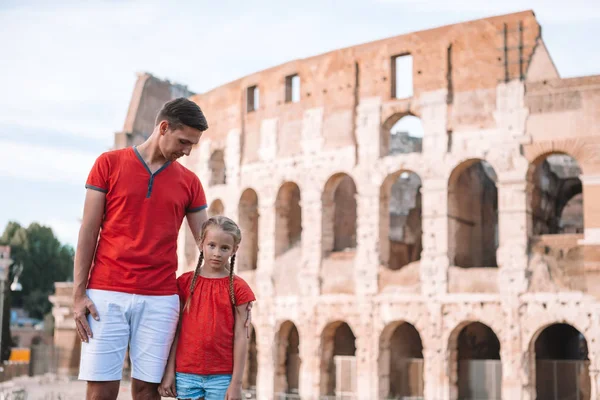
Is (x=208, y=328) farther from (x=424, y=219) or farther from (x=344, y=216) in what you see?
(x=344, y=216)

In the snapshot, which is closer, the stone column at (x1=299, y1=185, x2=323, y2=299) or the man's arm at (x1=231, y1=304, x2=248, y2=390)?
the man's arm at (x1=231, y1=304, x2=248, y2=390)

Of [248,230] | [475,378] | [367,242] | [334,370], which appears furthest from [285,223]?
[475,378]

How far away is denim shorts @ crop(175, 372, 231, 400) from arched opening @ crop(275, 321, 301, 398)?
60.5ft

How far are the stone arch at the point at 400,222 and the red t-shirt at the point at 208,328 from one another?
16708 mm

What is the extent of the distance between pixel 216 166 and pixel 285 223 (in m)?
4.20

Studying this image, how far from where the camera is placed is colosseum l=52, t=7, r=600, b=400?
717 inches

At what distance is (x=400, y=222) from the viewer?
89.8ft

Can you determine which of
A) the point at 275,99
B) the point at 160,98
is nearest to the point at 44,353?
the point at 160,98

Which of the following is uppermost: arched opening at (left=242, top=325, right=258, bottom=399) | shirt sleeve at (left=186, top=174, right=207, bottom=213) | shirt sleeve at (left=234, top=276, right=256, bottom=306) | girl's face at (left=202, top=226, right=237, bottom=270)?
shirt sleeve at (left=186, top=174, right=207, bottom=213)

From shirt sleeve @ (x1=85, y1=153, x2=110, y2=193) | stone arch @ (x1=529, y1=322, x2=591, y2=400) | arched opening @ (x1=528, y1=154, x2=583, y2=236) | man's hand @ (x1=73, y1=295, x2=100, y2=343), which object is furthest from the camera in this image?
arched opening @ (x1=528, y1=154, x2=583, y2=236)

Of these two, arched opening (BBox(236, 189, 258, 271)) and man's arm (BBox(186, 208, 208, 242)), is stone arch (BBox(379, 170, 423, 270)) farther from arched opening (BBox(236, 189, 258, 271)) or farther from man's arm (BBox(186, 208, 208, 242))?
man's arm (BBox(186, 208, 208, 242))

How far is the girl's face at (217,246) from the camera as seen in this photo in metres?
4.18

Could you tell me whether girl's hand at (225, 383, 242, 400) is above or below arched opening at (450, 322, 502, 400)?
above

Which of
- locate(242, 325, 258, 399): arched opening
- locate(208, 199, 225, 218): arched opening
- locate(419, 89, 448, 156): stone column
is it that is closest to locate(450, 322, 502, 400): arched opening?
locate(419, 89, 448, 156): stone column
